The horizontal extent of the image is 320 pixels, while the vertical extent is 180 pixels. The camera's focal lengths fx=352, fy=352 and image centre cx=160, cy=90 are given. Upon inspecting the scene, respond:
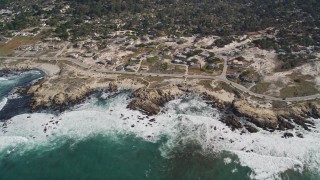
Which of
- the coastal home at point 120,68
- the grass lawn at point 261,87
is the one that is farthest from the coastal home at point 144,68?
the grass lawn at point 261,87

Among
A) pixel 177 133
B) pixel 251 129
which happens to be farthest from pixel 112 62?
pixel 251 129

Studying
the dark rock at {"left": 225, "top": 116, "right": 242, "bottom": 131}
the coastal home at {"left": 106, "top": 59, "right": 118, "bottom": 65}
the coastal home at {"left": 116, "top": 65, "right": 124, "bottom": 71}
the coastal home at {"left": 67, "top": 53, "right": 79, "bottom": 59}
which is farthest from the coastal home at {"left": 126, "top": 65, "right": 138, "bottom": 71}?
the dark rock at {"left": 225, "top": 116, "right": 242, "bottom": 131}

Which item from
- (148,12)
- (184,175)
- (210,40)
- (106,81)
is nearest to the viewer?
(184,175)

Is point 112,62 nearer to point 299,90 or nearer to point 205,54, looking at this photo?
point 205,54

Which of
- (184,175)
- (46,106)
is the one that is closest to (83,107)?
(46,106)

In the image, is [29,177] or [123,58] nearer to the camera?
[29,177]

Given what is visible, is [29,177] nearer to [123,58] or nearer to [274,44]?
[123,58]

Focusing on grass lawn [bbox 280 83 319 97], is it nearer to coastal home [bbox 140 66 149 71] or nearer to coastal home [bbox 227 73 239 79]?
coastal home [bbox 227 73 239 79]
